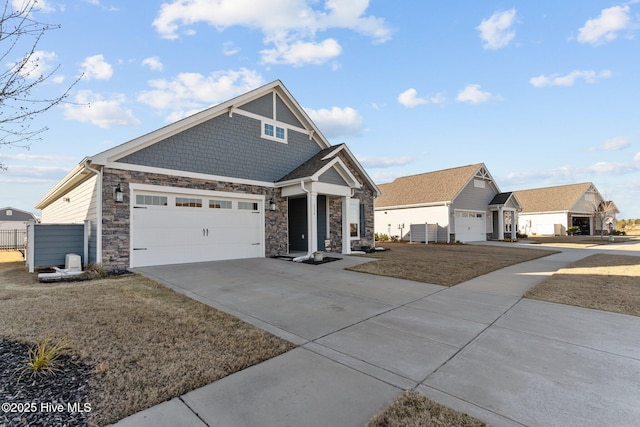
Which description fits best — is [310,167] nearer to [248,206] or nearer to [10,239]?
[248,206]

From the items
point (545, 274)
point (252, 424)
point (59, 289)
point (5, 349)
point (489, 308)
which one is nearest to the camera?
point (252, 424)

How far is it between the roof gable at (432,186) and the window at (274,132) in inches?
569

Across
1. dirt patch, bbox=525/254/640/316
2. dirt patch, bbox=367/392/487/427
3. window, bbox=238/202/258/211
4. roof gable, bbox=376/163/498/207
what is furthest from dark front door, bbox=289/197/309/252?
roof gable, bbox=376/163/498/207

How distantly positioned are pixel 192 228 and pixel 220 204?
4.71 feet

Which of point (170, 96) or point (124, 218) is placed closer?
point (124, 218)

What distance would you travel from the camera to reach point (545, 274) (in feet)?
30.9

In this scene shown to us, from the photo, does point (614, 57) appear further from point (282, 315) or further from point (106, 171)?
point (106, 171)

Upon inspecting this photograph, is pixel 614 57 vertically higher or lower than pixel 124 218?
higher

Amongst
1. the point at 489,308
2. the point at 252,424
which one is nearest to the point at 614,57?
the point at 489,308

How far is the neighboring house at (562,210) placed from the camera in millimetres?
34312

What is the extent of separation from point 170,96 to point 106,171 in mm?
5615

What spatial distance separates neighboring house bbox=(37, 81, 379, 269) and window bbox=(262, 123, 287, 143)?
0.15 ft

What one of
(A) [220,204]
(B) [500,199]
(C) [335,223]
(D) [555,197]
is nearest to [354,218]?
(C) [335,223]

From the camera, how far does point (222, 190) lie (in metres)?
11.6
